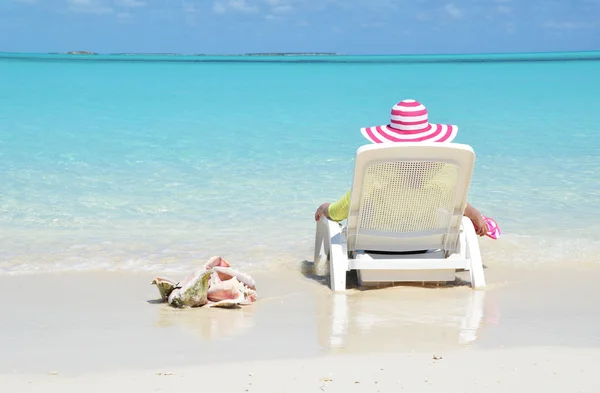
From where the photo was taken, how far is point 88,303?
4.83 m

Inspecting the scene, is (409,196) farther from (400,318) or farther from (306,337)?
(306,337)

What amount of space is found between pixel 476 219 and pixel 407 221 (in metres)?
0.56

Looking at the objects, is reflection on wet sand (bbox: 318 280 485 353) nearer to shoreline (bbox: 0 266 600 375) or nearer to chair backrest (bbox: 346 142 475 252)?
shoreline (bbox: 0 266 600 375)

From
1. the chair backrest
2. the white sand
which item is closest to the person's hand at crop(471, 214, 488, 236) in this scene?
the chair backrest

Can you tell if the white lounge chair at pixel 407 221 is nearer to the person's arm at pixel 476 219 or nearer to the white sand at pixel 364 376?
the person's arm at pixel 476 219

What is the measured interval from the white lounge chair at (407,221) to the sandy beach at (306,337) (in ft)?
0.47

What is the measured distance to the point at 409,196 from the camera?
4863 mm

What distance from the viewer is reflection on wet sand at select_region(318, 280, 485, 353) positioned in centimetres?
390

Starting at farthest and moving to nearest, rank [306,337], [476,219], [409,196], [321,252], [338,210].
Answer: [321,252], [476,219], [338,210], [409,196], [306,337]

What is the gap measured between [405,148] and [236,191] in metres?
4.23

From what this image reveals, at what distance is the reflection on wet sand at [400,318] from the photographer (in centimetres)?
390

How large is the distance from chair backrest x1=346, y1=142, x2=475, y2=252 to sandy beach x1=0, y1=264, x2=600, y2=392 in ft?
1.00

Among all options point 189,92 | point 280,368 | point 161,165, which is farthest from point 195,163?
point 189,92

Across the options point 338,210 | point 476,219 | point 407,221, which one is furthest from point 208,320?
point 476,219
